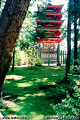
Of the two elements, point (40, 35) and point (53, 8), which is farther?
point (53, 8)

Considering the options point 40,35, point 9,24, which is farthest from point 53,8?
point 9,24

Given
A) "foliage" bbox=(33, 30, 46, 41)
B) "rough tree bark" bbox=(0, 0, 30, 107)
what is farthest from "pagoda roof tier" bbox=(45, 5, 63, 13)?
"rough tree bark" bbox=(0, 0, 30, 107)

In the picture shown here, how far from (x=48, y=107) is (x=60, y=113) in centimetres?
140

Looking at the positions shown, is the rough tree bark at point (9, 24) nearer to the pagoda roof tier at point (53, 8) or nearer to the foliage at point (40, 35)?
the foliage at point (40, 35)

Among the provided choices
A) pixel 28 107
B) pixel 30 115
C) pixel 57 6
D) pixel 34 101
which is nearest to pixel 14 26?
pixel 30 115

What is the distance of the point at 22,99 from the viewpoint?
13.3 feet

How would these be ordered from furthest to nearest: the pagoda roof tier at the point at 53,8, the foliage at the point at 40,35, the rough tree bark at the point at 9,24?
the pagoda roof tier at the point at 53,8 → the foliage at the point at 40,35 → the rough tree bark at the point at 9,24

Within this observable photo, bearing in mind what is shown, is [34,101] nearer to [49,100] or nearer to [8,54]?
→ [49,100]

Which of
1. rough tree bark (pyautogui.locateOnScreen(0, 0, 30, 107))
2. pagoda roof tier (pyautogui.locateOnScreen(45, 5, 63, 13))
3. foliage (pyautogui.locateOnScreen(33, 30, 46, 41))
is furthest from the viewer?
pagoda roof tier (pyautogui.locateOnScreen(45, 5, 63, 13))

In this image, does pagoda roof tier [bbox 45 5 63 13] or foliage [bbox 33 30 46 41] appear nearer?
foliage [bbox 33 30 46 41]

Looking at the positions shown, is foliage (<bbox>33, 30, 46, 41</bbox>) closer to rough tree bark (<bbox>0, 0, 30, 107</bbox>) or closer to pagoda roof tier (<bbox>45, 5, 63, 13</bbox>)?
rough tree bark (<bbox>0, 0, 30, 107</bbox>)

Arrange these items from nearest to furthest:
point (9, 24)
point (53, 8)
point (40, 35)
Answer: point (9, 24), point (40, 35), point (53, 8)

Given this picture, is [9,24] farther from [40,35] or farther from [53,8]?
[53,8]

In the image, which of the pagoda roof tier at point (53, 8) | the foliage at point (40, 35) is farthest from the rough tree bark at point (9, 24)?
the pagoda roof tier at point (53, 8)
